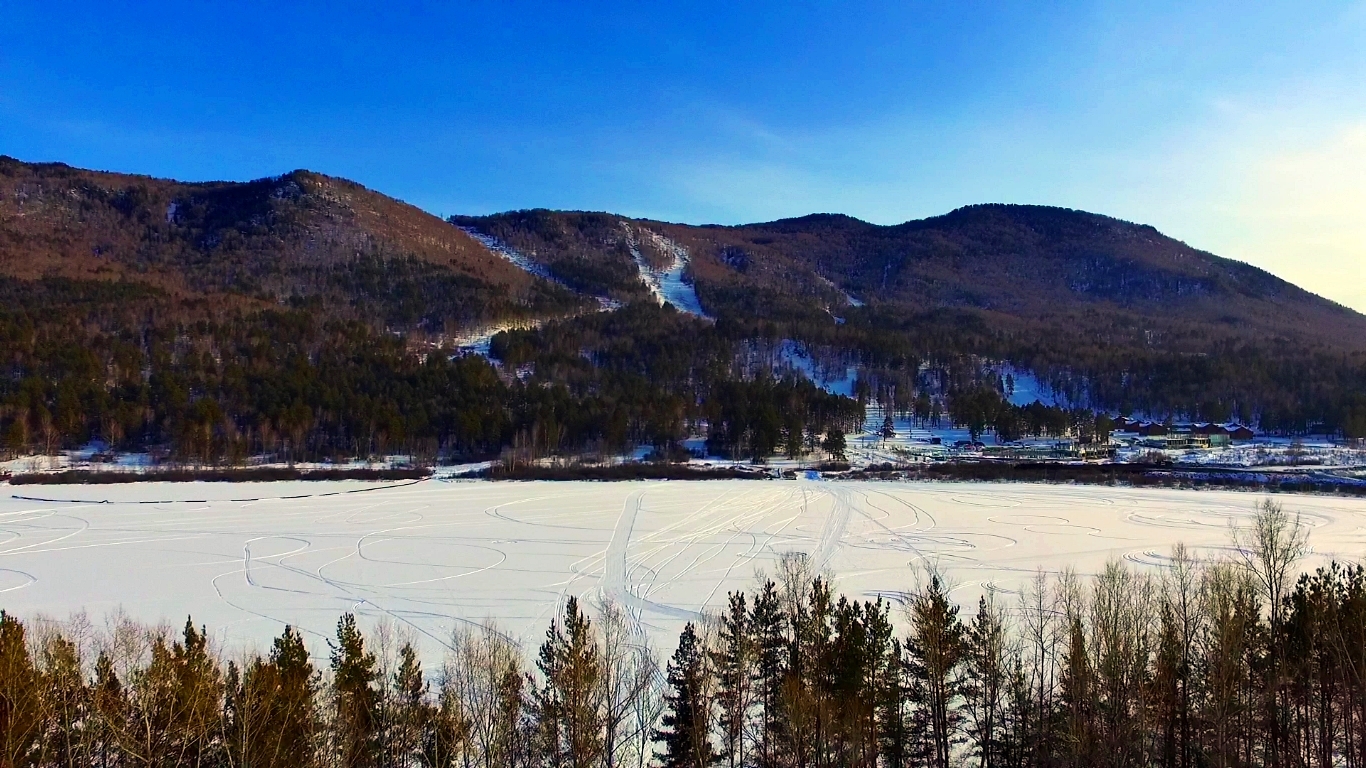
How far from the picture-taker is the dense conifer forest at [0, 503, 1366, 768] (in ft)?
45.7

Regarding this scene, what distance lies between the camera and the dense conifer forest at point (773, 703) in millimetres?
13930

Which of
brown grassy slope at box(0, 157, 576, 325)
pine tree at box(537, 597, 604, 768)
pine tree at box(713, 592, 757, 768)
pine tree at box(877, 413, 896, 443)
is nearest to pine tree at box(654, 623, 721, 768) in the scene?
pine tree at box(713, 592, 757, 768)

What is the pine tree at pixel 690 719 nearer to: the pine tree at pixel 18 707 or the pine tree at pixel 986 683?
the pine tree at pixel 986 683

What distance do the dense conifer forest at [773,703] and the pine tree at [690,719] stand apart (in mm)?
61

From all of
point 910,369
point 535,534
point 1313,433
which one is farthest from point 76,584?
point 1313,433

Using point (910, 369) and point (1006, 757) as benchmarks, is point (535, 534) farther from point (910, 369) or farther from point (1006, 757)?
point (910, 369)

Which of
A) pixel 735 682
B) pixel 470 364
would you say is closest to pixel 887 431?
pixel 470 364

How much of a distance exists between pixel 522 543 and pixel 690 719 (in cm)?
2782

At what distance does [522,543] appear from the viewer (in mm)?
42188

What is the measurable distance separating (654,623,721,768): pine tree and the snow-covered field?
9209 mm

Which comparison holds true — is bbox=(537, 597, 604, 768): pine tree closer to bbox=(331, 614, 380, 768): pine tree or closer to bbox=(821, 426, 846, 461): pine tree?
bbox=(331, 614, 380, 768): pine tree

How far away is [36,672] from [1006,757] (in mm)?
18857

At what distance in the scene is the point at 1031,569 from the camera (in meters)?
35.4

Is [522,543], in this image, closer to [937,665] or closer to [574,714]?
[574,714]
